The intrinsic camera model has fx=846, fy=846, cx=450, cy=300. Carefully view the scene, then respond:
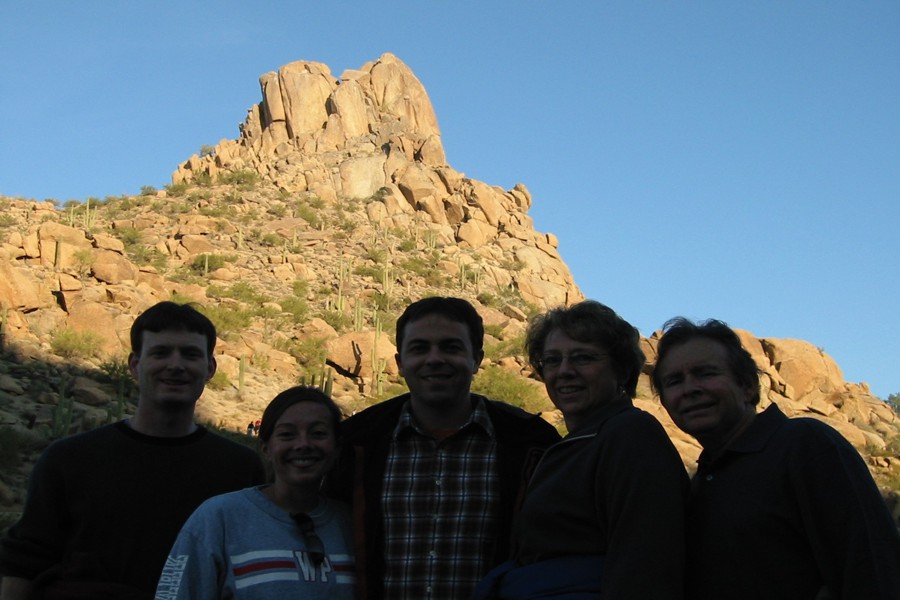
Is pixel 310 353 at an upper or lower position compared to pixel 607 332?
upper

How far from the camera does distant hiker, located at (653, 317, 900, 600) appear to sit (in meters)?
2.56

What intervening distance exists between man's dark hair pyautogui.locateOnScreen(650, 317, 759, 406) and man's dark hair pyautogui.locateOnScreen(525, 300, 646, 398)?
0.10m

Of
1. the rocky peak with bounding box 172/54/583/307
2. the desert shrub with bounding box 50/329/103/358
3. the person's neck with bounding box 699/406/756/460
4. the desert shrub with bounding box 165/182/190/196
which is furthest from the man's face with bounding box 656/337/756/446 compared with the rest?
the desert shrub with bounding box 165/182/190/196

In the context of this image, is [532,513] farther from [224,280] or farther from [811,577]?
[224,280]

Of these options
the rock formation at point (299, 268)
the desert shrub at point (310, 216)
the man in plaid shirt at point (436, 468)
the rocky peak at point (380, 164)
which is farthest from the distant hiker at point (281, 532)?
the desert shrub at point (310, 216)

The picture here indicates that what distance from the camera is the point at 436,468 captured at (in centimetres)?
351

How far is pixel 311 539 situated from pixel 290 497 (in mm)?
196

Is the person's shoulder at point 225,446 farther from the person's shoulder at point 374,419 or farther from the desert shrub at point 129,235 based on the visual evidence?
the desert shrub at point 129,235

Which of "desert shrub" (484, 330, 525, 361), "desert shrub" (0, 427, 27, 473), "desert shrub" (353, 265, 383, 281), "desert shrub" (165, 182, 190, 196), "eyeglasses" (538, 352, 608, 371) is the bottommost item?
"eyeglasses" (538, 352, 608, 371)

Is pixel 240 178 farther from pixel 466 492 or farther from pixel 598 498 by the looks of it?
pixel 598 498

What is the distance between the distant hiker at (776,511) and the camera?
8.39ft

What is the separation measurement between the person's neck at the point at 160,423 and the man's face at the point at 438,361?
3.25ft

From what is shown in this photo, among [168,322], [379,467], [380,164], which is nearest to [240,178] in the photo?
[380,164]

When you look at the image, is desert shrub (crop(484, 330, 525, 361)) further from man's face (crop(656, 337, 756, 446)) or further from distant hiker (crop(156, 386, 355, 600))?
man's face (crop(656, 337, 756, 446))
